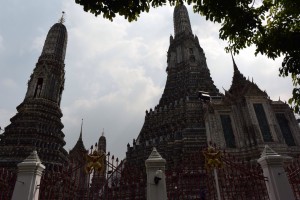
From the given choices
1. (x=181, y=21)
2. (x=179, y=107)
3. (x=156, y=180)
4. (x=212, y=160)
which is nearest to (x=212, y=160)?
(x=212, y=160)

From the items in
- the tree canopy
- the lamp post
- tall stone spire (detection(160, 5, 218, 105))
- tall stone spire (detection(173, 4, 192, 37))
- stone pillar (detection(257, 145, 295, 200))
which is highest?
tall stone spire (detection(173, 4, 192, 37))

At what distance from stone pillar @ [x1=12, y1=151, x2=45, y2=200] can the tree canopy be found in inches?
213

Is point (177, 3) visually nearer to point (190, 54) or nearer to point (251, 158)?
point (251, 158)

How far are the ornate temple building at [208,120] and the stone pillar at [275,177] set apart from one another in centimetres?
610

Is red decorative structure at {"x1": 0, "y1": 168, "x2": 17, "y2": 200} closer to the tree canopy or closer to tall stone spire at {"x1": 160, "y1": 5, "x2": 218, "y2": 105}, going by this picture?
the tree canopy

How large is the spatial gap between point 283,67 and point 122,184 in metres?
6.17

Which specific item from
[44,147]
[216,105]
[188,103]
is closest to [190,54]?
[188,103]

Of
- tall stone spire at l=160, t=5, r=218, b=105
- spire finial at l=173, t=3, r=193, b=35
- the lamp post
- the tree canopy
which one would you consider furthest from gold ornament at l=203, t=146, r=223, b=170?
spire finial at l=173, t=3, r=193, b=35

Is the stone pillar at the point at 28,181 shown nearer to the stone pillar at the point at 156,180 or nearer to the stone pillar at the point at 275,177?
the stone pillar at the point at 156,180

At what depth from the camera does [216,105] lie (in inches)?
1002

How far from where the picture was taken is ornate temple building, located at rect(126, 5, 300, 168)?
22484mm

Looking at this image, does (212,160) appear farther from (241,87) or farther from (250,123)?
(241,87)

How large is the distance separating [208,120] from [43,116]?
1792 cm

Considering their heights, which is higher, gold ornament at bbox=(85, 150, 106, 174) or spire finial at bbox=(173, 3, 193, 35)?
spire finial at bbox=(173, 3, 193, 35)
